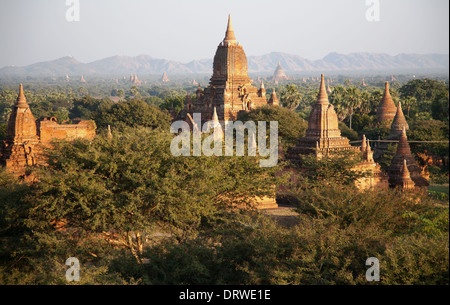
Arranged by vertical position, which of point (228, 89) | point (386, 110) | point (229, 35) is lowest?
point (386, 110)

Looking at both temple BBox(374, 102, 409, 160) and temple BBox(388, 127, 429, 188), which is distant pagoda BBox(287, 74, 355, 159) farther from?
temple BBox(374, 102, 409, 160)

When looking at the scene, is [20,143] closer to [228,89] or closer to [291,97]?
[228,89]

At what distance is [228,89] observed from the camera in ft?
155

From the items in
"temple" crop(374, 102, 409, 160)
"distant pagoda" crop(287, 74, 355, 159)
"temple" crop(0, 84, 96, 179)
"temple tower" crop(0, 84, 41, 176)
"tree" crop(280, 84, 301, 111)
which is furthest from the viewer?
"tree" crop(280, 84, 301, 111)

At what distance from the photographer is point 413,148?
41094 mm

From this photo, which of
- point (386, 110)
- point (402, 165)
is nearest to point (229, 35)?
point (386, 110)

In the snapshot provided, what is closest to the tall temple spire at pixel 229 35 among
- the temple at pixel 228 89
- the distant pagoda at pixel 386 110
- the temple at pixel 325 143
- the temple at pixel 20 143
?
the temple at pixel 228 89

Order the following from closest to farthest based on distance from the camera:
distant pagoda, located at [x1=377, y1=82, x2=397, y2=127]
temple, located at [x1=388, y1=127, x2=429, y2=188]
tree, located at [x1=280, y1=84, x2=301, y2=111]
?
temple, located at [x1=388, y1=127, x2=429, y2=188], distant pagoda, located at [x1=377, y1=82, x2=397, y2=127], tree, located at [x1=280, y1=84, x2=301, y2=111]

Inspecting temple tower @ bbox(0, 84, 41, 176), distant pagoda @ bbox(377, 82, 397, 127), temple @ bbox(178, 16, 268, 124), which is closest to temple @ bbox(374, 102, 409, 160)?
distant pagoda @ bbox(377, 82, 397, 127)

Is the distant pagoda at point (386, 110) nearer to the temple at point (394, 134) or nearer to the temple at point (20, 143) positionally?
the temple at point (394, 134)

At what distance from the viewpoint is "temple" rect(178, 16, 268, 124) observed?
152ft

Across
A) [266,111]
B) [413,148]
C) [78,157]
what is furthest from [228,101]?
[78,157]
